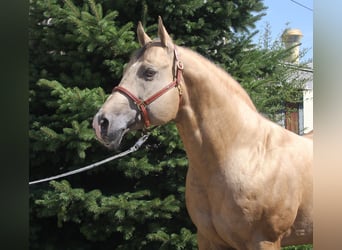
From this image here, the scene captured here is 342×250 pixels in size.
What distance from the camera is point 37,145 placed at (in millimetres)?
3264

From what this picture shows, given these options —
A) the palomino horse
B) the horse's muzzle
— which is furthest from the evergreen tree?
the horse's muzzle

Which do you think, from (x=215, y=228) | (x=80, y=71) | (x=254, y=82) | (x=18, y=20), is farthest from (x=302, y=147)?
(x=80, y=71)

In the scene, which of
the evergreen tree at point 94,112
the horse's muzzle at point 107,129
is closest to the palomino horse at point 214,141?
the horse's muzzle at point 107,129

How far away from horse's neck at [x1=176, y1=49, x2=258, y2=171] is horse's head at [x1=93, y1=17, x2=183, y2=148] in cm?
7

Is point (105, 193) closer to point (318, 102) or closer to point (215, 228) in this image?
point (215, 228)

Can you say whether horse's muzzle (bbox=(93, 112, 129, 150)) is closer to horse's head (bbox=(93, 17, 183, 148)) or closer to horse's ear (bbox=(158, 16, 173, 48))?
horse's head (bbox=(93, 17, 183, 148))

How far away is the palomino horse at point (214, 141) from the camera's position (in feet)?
6.23

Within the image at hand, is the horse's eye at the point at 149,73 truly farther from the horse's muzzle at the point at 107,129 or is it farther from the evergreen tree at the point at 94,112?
the evergreen tree at the point at 94,112

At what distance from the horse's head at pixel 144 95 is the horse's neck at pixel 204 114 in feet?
0.23

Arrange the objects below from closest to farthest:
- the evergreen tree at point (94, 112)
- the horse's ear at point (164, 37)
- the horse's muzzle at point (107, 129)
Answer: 1. the horse's muzzle at point (107, 129)
2. the horse's ear at point (164, 37)
3. the evergreen tree at point (94, 112)

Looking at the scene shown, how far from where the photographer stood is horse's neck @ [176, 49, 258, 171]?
200 centimetres

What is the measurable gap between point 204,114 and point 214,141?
5.3 inches

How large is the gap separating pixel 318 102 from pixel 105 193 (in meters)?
2.75

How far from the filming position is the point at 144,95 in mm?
1896
